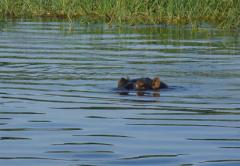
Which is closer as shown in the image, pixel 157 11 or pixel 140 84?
pixel 140 84

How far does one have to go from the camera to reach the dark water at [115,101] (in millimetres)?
7992

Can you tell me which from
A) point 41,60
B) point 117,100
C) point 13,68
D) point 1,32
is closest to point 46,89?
point 117,100

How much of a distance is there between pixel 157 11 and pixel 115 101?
535 inches

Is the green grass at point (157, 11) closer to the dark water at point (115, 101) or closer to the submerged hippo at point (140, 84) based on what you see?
the dark water at point (115, 101)

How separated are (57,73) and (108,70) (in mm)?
975

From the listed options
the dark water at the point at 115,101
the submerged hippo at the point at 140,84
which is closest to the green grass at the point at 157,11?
the dark water at the point at 115,101

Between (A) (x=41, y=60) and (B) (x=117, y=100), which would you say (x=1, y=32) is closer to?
(A) (x=41, y=60)

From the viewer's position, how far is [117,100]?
11922mm

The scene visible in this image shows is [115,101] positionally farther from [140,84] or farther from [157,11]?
[157,11]

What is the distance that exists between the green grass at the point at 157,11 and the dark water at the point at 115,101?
2.48m

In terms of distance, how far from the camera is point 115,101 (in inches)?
464

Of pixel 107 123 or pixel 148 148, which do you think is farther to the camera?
pixel 107 123

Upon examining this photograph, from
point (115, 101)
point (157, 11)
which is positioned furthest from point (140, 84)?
point (157, 11)

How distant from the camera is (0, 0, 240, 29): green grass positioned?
81.1ft
